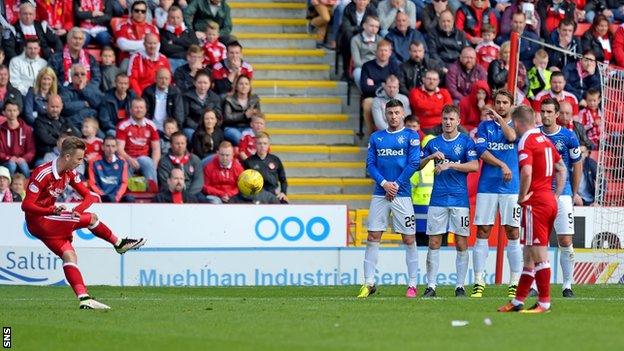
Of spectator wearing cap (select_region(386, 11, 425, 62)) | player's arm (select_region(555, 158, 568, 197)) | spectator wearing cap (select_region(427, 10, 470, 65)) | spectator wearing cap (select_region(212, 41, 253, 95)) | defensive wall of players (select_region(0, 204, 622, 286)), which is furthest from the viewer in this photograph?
spectator wearing cap (select_region(427, 10, 470, 65))

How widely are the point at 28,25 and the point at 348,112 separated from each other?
6.20 meters

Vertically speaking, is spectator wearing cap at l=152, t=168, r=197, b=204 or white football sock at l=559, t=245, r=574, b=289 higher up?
spectator wearing cap at l=152, t=168, r=197, b=204

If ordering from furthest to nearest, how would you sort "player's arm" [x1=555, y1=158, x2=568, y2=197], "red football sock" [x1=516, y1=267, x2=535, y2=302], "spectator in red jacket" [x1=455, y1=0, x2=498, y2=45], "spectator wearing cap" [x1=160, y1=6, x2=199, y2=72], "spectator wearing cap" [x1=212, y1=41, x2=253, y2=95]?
"spectator in red jacket" [x1=455, y1=0, x2=498, y2=45], "spectator wearing cap" [x1=160, y1=6, x2=199, y2=72], "spectator wearing cap" [x1=212, y1=41, x2=253, y2=95], "player's arm" [x1=555, y1=158, x2=568, y2=197], "red football sock" [x1=516, y1=267, x2=535, y2=302]

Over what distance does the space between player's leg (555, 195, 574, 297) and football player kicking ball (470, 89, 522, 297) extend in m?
0.52

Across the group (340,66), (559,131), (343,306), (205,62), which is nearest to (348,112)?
(340,66)

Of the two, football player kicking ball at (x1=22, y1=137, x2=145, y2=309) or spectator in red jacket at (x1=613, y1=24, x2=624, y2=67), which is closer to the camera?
football player kicking ball at (x1=22, y1=137, x2=145, y2=309)

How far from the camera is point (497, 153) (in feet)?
59.6

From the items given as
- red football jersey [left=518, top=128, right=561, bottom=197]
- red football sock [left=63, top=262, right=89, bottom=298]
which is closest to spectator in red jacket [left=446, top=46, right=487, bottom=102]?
red football jersey [left=518, top=128, right=561, bottom=197]

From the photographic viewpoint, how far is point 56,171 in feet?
52.2

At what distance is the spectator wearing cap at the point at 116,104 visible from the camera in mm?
24047

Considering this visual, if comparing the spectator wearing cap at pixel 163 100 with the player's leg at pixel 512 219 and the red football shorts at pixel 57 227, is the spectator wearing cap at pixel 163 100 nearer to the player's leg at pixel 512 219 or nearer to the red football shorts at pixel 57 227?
the player's leg at pixel 512 219

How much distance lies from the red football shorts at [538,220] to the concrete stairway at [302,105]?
10699 mm

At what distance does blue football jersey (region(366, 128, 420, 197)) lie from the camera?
18.0m

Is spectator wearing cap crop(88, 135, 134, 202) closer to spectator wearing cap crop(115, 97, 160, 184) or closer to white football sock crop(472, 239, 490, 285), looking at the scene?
spectator wearing cap crop(115, 97, 160, 184)
